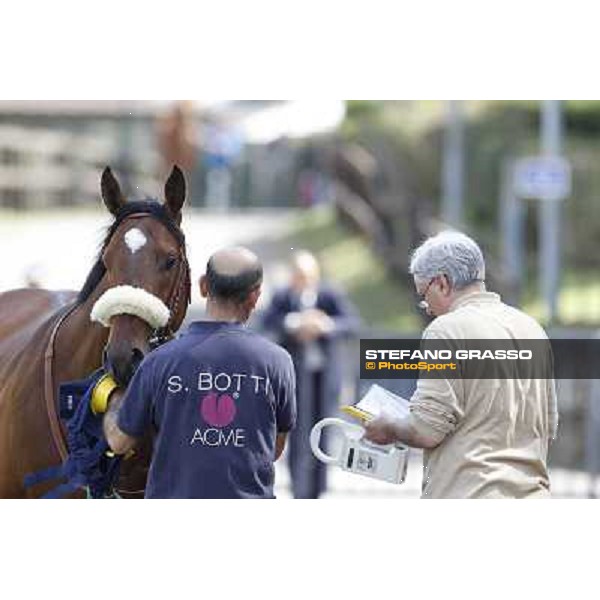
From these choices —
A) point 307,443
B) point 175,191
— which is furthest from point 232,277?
point 307,443

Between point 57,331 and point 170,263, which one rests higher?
point 170,263

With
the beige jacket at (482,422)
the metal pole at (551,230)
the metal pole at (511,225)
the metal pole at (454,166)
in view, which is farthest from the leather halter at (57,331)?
the metal pole at (454,166)

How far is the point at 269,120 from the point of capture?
13.4 metres

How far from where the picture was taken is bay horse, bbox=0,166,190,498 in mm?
6168

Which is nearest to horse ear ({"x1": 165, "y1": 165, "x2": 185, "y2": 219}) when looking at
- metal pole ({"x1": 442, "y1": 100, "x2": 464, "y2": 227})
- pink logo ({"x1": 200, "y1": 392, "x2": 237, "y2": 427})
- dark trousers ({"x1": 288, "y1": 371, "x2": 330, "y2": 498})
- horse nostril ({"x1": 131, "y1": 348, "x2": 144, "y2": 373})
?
horse nostril ({"x1": 131, "y1": 348, "x2": 144, "y2": 373})

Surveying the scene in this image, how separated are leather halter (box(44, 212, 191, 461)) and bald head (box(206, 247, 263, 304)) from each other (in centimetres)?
48

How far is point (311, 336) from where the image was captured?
10727 millimetres

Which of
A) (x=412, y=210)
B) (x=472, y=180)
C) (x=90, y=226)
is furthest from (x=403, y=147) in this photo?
(x=90, y=226)

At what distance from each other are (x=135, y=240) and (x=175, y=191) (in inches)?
14.2

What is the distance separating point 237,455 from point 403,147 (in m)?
18.4

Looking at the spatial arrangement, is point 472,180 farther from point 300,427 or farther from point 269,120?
point 300,427

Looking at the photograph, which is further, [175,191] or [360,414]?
[175,191]

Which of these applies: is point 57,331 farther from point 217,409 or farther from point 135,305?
point 217,409

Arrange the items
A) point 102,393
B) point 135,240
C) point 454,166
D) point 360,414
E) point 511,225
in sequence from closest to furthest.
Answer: point 360,414
point 102,393
point 135,240
point 511,225
point 454,166
